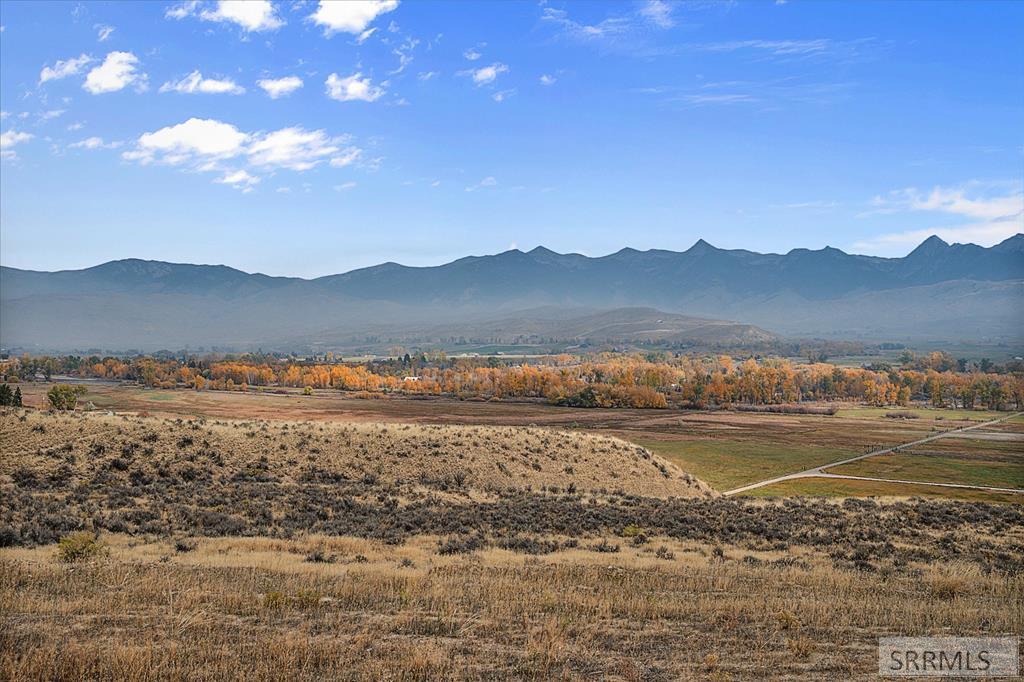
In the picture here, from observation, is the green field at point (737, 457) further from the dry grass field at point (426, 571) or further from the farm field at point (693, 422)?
the dry grass field at point (426, 571)

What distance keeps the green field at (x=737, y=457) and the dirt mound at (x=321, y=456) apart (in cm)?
1656

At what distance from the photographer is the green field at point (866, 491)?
56.0 metres

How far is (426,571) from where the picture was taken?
58.0 ft

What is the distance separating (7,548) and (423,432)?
31645 mm

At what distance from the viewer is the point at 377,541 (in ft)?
74.8

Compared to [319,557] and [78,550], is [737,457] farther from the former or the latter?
[78,550]

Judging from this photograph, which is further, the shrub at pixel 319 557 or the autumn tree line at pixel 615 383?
the autumn tree line at pixel 615 383

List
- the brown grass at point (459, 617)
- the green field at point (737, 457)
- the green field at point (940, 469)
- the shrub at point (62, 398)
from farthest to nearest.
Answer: the shrub at point (62, 398), the green field at point (737, 457), the green field at point (940, 469), the brown grass at point (459, 617)

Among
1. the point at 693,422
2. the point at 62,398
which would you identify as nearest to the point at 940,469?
the point at 693,422

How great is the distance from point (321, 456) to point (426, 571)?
2654 centimetres

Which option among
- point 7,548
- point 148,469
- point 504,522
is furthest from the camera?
point 148,469

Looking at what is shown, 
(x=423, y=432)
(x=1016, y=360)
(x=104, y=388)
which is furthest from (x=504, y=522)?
(x=1016, y=360)

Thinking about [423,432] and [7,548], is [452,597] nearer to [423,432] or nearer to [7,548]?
[7,548]

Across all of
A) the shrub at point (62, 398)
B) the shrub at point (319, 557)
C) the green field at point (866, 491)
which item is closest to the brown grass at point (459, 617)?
the shrub at point (319, 557)
